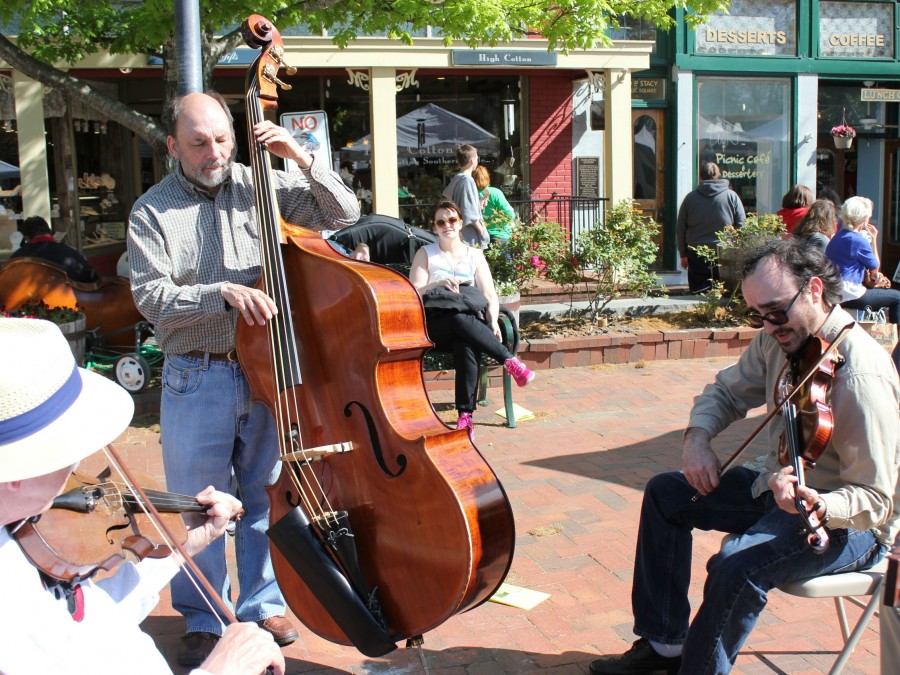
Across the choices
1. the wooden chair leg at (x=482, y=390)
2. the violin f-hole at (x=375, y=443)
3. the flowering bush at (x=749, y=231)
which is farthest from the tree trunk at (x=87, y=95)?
the flowering bush at (x=749, y=231)

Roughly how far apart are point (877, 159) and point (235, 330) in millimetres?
13932

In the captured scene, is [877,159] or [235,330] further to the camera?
[877,159]

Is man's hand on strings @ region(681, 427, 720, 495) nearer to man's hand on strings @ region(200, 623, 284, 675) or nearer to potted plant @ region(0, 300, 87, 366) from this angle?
man's hand on strings @ region(200, 623, 284, 675)

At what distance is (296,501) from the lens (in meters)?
3.08

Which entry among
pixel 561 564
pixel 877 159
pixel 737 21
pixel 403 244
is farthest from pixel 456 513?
pixel 877 159

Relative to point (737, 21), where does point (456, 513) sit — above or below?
below

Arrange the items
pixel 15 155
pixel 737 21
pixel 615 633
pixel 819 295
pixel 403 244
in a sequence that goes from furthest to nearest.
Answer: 1. pixel 737 21
2. pixel 15 155
3. pixel 403 244
4. pixel 615 633
5. pixel 819 295

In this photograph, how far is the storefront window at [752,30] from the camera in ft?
44.9

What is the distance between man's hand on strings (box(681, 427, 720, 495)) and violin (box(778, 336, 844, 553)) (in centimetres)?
34

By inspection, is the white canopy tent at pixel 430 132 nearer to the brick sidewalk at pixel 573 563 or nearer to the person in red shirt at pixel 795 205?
the person in red shirt at pixel 795 205

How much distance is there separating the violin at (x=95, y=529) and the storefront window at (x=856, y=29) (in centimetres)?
1432

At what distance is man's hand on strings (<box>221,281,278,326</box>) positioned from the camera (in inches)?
119

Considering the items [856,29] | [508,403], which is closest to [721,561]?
[508,403]

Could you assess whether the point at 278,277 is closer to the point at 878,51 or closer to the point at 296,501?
the point at 296,501
